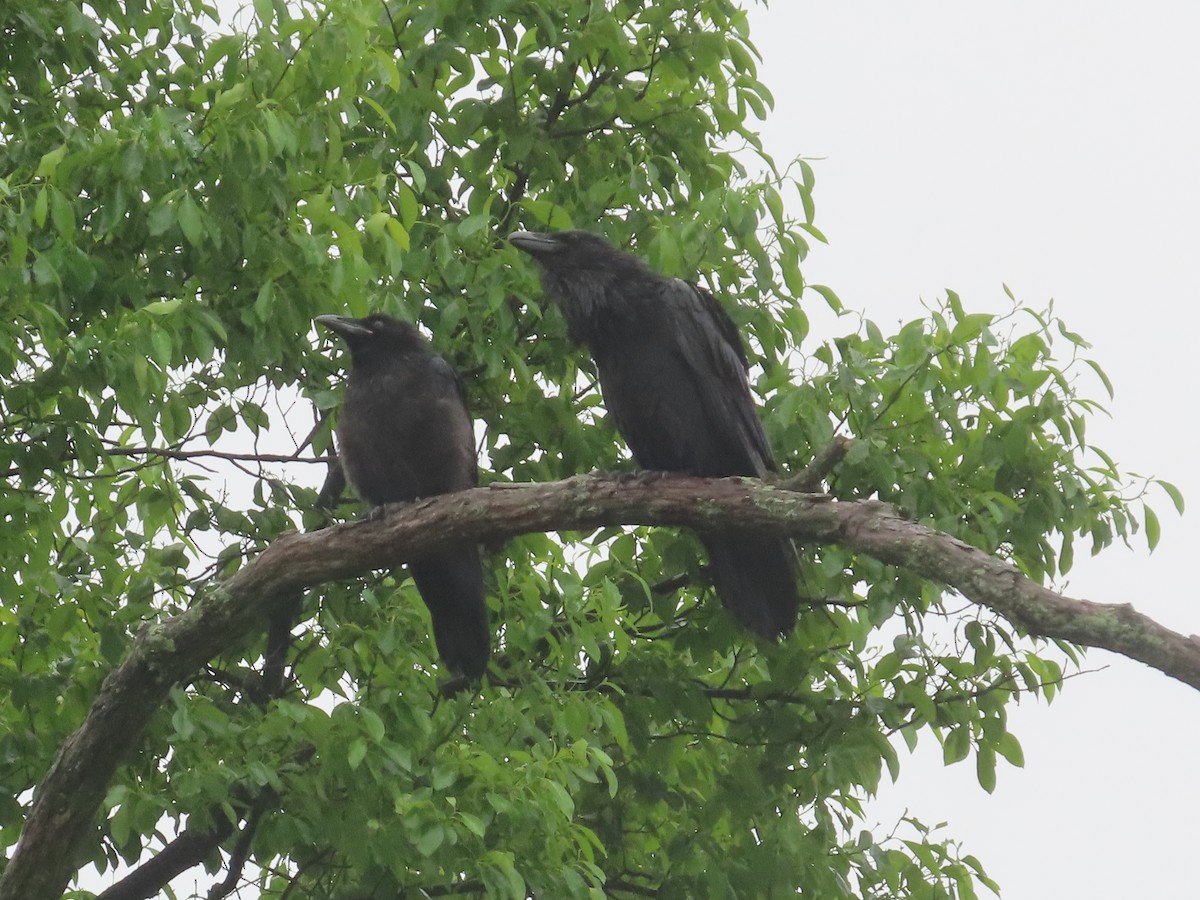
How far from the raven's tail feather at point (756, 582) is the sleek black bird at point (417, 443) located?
3.37 ft

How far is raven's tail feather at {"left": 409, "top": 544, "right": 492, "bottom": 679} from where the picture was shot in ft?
18.4

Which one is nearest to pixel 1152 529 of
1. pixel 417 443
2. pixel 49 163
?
pixel 417 443

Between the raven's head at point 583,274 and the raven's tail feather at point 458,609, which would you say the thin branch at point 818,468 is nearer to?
the raven's head at point 583,274

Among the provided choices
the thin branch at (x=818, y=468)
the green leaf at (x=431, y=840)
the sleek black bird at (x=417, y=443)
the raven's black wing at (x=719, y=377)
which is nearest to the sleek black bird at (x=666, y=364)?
the raven's black wing at (x=719, y=377)

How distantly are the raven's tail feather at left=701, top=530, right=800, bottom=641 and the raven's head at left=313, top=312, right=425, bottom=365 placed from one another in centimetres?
167

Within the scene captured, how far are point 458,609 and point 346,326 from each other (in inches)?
49.2

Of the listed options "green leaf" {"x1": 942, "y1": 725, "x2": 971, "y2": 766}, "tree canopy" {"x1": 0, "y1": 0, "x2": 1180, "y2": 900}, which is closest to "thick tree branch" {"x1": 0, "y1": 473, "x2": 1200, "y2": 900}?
"tree canopy" {"x1": 0, "y1": 0, "x2": 1180, "y2": 900}

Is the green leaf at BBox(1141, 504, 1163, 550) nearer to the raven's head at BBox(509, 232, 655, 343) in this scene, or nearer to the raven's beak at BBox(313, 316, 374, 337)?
the raven's head at BBox(509, 232, 655, 343)

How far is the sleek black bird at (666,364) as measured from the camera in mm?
5484

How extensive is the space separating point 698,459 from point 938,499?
0.91 meters

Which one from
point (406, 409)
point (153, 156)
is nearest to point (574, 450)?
point (406, 409)

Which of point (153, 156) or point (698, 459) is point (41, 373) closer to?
point (153, 156)

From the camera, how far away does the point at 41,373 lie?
522cm

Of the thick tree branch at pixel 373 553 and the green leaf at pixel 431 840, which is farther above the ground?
the thick tree branch at pixel 373 553
